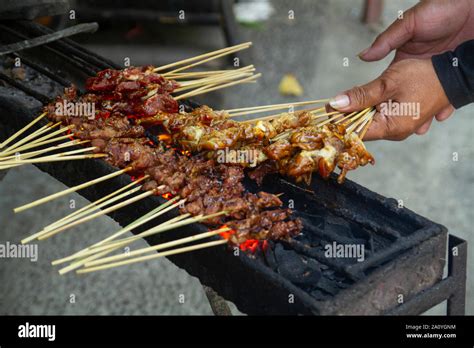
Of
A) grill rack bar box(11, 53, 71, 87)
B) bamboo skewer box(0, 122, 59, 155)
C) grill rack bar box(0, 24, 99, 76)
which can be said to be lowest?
bamboo skewer box(0, 122, 59, 155)

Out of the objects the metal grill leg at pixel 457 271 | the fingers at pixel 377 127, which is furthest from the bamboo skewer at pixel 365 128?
the metal grill leg at pixel 457 271

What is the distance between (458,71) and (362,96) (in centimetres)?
72

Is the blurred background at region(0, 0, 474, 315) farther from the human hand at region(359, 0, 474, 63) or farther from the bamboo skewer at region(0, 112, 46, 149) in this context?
the human hand at region(359, 0, 474, 63)

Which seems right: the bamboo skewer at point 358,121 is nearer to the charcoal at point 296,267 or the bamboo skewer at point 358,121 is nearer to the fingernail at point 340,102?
the fingernail at point 340,102

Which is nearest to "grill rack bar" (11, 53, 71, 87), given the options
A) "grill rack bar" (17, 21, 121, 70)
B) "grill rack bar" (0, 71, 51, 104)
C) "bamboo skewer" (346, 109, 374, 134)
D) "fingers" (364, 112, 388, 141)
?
"grill rack bar" (0, 71, 51, 104)

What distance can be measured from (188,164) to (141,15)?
543 cm

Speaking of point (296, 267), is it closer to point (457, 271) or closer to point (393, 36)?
point (457, 271)

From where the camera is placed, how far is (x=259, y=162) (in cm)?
419

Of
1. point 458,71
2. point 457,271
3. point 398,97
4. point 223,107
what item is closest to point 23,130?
point 398,97

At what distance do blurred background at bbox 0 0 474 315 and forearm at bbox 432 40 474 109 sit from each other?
270 cm

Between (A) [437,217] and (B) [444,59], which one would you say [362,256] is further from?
(A) [437,217]

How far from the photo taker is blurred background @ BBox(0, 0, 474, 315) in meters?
6.53

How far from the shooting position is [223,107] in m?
9.07
